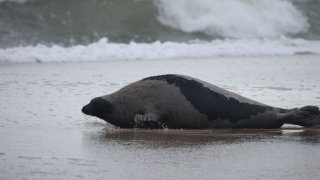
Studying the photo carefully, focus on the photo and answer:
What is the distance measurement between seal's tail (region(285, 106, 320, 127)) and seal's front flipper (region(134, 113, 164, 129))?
0.92 m

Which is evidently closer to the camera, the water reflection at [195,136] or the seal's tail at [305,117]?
the water reflection at [195,136]

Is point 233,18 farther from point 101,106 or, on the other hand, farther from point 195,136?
point 195,136

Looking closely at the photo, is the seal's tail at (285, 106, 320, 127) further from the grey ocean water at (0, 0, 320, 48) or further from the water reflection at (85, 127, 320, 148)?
the grey ocean water at (0, 0, 320, 48)

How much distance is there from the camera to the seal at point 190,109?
185 inches

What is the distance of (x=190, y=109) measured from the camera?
4.74 meters

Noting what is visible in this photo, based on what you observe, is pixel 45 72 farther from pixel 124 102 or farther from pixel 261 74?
pixel 124 102

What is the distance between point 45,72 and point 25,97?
287 cm

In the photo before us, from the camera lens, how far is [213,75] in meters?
8.68

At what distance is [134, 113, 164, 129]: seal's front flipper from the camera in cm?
464

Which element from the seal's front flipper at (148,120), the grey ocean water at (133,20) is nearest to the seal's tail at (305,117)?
the seal's front flipper at (148,120)

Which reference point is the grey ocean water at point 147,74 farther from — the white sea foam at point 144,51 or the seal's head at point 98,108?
the seal's head at point 98,108

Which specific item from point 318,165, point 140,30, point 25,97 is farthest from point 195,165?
point 140,30

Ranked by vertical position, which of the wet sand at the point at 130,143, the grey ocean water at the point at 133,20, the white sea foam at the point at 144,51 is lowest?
the wet sand at the point at 130,143

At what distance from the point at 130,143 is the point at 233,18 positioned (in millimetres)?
12423
